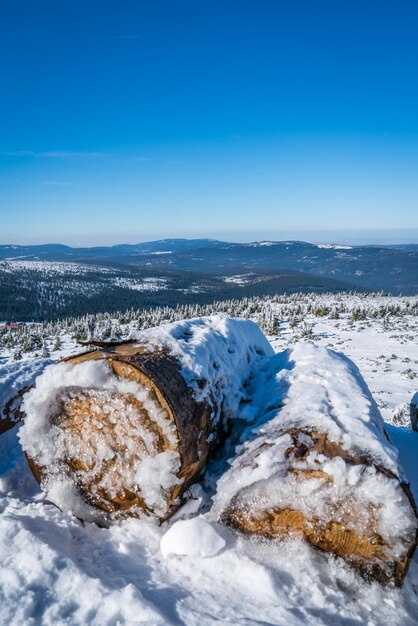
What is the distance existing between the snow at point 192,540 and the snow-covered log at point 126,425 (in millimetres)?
321

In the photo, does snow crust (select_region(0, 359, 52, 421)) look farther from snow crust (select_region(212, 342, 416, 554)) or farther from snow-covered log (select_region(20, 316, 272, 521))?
snow crust (select_region(212, 342, 416, 554))

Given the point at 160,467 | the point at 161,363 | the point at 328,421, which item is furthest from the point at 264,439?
the point at 161,363

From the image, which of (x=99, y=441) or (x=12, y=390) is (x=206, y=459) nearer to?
(x=99, y=441)

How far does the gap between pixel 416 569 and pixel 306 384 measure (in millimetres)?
2179

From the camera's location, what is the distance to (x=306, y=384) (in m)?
4.86

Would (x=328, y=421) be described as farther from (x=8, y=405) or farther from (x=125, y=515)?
(x=8, y=405)

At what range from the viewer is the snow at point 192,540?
338 cm

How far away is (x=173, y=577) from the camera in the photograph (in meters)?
3.17

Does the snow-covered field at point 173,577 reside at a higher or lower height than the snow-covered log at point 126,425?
lower

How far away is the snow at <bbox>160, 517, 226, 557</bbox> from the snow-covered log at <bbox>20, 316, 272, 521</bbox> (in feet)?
1.05

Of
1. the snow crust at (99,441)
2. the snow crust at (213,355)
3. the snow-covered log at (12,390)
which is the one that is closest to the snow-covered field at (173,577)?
the snow crust at (99,441)

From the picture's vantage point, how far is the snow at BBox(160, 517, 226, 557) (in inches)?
133

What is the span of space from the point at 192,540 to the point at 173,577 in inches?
13.4

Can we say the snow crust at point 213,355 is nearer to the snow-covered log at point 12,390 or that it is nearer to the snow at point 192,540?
the snow at point 192,540
